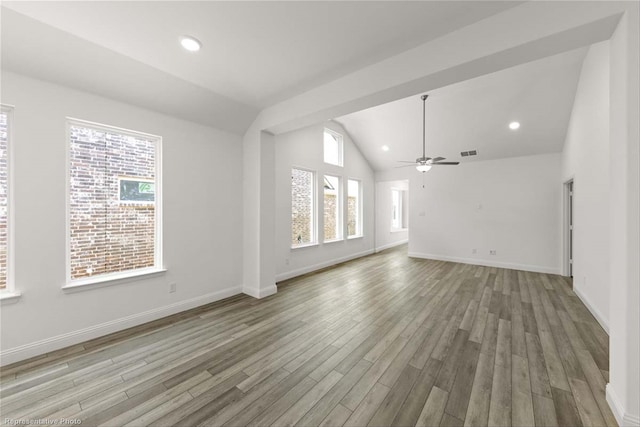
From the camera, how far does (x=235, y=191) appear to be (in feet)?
13.5

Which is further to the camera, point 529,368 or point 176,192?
point 176,192

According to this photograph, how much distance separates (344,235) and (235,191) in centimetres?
348

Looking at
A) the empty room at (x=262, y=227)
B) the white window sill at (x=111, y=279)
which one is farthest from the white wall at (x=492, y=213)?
the white window sill at (x=111, y=279)

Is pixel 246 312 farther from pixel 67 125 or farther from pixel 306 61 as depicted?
pixel 306 61

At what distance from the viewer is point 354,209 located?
24.5 ft

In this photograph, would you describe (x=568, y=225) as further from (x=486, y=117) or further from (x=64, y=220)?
(x=64, y=220)

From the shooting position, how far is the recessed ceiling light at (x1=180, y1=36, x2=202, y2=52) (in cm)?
225

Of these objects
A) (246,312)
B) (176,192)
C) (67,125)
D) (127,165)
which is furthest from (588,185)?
(67,125)

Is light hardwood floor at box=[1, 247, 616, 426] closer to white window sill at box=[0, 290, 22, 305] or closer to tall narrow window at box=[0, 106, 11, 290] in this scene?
white window sill at box=[0, 290, 22, 305]

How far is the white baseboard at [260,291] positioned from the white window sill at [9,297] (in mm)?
2495

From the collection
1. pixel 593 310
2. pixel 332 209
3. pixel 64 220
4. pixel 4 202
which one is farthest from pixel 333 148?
pixel 4 202

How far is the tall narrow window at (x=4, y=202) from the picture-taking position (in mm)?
2307

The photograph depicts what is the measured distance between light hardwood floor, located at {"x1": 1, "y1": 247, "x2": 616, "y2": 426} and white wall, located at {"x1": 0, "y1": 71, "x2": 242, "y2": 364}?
10.2 inches

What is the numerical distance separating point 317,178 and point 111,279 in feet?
13.4
